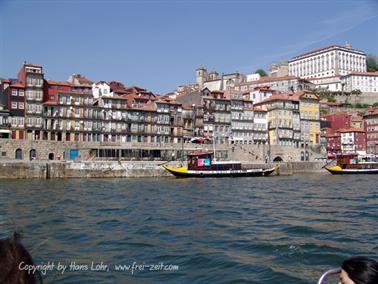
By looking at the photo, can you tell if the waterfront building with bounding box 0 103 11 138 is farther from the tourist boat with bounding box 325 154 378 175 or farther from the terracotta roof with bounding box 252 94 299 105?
the terracotta roof with bounding box 252 94 299 105

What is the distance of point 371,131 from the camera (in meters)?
98.6

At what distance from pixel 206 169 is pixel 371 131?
199 feet

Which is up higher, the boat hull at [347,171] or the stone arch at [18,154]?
the stone arch at [18,154]

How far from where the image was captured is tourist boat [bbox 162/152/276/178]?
52.4 metres

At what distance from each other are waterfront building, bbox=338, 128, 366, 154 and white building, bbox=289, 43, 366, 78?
5139 cm

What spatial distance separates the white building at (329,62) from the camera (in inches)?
5615

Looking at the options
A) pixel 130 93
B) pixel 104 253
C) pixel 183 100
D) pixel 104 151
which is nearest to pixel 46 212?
pixel 104 253

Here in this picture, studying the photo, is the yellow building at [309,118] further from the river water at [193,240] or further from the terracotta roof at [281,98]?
the river water at [193,240]

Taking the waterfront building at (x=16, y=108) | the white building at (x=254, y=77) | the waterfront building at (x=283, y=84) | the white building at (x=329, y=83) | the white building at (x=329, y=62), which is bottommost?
the waterfront building at (x=16, y=108)

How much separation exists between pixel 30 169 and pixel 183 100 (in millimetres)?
45051

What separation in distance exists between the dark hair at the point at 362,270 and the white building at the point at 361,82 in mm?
137841

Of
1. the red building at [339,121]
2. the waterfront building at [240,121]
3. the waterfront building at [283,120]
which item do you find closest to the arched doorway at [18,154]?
the waterfront building at [240,121]

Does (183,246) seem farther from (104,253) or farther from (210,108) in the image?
(210,108)

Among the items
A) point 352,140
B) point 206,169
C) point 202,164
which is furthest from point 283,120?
point 206,169
